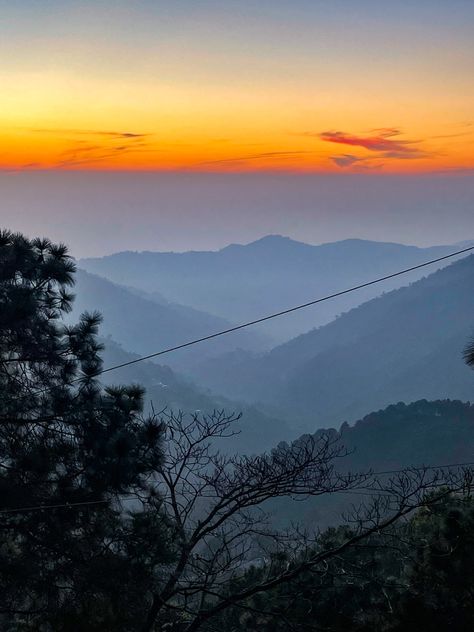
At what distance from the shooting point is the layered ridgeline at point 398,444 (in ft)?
227

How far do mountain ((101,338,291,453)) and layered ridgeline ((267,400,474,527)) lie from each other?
2150 inches

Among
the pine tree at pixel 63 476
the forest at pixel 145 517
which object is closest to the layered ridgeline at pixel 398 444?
the forest at pixel 145 517

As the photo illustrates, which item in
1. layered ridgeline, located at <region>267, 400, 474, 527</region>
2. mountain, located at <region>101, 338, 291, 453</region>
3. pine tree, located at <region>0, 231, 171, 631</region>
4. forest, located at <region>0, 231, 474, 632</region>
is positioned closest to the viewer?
forest, located at <region>0, 231, 474, 632</region>

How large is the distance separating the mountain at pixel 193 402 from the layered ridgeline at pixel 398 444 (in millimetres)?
54621

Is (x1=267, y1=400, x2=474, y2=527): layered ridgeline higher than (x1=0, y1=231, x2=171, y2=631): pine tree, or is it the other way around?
(x1=0, y1=231, x2=171, y2=631): pine tree

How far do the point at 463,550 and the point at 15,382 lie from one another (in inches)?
208

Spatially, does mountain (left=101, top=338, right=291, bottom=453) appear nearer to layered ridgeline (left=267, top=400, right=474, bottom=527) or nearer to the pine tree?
layered ridgeline (left=267, top=400, right=474, bottom=527)

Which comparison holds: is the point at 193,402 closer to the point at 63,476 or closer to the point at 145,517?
the point at 63,476

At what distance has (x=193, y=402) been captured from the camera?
536 ft

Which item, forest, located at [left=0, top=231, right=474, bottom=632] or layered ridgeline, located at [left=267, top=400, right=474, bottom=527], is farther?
layered ridgeline, located at [left=267, top=400, right=474, bottom=527]

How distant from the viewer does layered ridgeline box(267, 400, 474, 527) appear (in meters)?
69.2

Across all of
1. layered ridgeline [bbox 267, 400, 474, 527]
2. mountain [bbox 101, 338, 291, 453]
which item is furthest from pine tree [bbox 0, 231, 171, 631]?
mountain [bbox 101, 338, 291, 453]

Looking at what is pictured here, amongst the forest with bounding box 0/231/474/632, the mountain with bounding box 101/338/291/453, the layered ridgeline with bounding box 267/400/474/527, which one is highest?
the forest with bounding box 0/231/474/632

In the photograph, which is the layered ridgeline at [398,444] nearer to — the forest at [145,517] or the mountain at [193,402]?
the mountain at [193,402]
